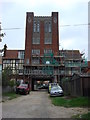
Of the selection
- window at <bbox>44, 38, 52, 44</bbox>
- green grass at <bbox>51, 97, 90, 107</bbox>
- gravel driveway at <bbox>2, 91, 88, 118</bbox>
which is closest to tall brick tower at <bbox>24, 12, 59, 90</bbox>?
window at <bbox>44, 38, 52, 44</bbox>

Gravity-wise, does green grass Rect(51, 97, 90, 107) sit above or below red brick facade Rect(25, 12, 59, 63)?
below

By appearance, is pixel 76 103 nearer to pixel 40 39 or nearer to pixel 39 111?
pixel 39 111

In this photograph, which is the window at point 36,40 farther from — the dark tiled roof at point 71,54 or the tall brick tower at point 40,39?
the dark tiled roof at point 71,54

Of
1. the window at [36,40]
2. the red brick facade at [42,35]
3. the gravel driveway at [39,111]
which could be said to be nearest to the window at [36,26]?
the red brick facade at [42,35]

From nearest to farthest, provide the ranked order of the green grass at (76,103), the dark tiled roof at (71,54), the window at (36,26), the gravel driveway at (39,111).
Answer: the gravel driveway at (39,111)
the green grass at (76,103)
the window at (36,26)
the dark tiled roof at (71,54)

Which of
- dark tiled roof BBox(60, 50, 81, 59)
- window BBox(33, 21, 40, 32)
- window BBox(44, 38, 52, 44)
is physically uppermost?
window BBox(33, 21, 40, 32)

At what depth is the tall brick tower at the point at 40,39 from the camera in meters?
68.2

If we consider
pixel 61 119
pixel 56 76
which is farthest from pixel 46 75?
pixel 61 119

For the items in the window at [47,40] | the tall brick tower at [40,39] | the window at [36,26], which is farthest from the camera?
the window at [36,26]

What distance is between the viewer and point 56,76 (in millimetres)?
66500

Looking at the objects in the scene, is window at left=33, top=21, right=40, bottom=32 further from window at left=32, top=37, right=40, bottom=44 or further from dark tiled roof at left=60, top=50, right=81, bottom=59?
dark tiled roof at left=60, top=50, right=81, bottom=59

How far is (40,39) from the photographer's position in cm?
6919

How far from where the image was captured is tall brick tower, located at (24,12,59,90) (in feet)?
224

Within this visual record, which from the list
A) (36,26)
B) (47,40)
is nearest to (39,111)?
(47,40)
